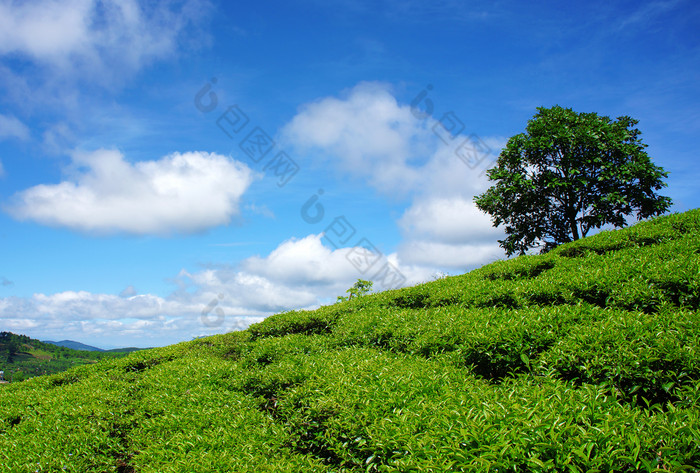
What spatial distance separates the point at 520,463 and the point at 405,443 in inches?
47.3

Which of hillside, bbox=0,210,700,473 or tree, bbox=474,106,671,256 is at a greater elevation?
tree, bbox=474,106,671,256

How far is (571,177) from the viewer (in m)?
23.0

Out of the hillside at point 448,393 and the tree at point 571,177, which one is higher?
the tree at point 571,177

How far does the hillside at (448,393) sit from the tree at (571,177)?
1344 centimetres

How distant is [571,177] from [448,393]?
72.3 ft

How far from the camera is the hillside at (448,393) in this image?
141 inches

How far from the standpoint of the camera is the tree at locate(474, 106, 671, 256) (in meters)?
22.5

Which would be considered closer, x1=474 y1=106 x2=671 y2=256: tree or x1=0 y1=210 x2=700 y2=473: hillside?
x1=0 y1=210 x2=700 y2=473: hillside

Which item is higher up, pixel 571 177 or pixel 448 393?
pixel 571 177

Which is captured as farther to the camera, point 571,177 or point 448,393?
point 571,177

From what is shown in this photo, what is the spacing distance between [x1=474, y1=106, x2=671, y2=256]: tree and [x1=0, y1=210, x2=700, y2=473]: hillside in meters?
13.4

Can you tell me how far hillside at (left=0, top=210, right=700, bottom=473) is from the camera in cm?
357

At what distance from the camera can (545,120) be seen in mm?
23906

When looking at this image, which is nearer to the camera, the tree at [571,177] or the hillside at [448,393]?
the hillside at [448,393]
